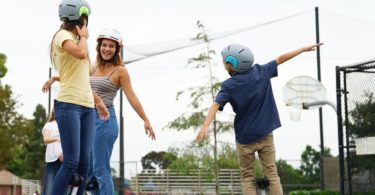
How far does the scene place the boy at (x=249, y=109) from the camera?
6.49m

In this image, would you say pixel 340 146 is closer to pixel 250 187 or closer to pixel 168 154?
pixel 250 187

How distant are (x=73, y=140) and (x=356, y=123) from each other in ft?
21.3

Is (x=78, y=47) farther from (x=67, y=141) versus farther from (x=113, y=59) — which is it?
(x=113, y=59)

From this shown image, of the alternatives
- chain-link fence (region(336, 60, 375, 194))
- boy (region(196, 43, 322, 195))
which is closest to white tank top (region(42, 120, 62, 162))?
boy (region(196, 43, 322, 195))

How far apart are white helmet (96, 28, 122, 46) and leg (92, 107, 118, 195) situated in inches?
26.8

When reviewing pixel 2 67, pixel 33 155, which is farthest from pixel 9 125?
pixel 33 155

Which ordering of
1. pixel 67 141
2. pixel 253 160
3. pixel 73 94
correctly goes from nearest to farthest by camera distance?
pixel 67 141 < pixel 73 94 < pixel 253 160

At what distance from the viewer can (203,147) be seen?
74.6 ft

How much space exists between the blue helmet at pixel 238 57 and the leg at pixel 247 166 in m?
0.71

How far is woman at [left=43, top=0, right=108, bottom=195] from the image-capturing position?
524cm

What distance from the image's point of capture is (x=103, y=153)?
624 centimetres

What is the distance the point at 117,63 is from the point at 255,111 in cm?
131

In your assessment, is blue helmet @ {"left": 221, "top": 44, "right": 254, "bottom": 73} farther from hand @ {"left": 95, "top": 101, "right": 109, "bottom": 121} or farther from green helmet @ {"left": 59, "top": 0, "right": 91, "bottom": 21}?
green helmet @ {"left": 59, "top": 0, "right": 91, "bottom": 21}

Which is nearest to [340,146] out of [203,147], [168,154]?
[203,147]
